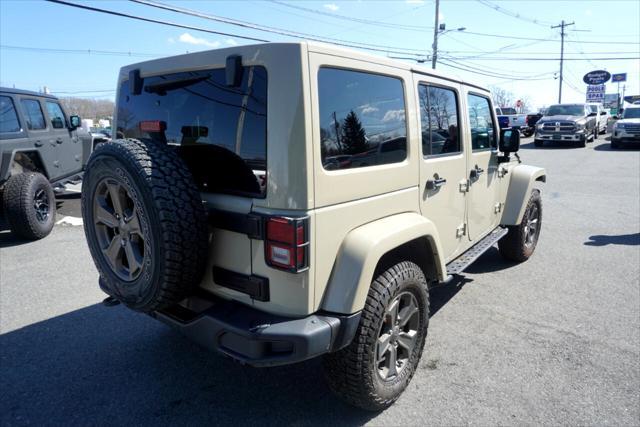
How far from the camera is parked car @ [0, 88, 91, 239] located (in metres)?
6.28

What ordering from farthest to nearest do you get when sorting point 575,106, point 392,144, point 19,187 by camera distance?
1. point 575,106
2. point 19,187
3. point 392,144

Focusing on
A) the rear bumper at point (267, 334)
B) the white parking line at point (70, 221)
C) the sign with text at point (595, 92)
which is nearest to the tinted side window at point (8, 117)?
the white parking line at point (70, 221)

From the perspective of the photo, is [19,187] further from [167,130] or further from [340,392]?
[340,392]

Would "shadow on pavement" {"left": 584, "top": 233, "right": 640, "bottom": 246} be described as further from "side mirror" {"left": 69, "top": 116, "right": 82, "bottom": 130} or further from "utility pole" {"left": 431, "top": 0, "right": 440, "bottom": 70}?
"utility pole" {"left": 431, "top": 0, "right": 440, "bottom": 70}

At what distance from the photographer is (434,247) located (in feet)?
9.77

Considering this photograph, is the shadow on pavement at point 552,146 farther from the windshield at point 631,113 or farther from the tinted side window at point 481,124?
the tinted side window at point 481,124

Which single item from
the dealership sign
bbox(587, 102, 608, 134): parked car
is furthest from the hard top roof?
the dealership sign

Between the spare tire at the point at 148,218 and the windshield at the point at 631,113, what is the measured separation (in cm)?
2232

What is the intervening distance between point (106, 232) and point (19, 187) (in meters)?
4.72

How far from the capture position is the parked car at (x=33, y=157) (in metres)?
6.28

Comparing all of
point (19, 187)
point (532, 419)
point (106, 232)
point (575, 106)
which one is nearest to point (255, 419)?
point (106, 232)

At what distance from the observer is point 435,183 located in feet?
10.3

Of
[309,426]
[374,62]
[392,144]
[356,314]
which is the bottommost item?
[309,426]

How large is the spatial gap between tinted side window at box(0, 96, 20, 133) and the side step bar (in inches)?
267
